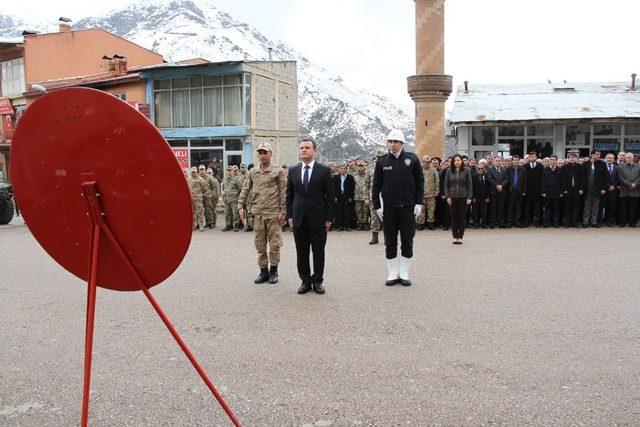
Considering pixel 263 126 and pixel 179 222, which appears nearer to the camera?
pixel 179 222

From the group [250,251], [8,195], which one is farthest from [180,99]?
[250,251]

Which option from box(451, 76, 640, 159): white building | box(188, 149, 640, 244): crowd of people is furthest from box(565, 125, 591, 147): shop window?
box(188, 149, 640, 244): crowd of people

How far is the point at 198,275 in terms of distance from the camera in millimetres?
8555

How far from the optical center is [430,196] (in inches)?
559

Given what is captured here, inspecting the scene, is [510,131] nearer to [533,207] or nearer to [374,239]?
[533,207]

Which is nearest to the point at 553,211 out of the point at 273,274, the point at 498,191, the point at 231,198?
the point at 498,191

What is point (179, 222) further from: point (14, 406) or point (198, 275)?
point (198, 275)

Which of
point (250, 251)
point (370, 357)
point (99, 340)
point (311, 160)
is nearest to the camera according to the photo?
point (370, 357)

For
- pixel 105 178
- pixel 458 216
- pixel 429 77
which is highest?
pixel 429 77

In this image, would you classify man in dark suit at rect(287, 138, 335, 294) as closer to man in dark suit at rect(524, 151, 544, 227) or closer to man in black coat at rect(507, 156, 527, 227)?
man in black coat at rect(507, 156, 527, 227)

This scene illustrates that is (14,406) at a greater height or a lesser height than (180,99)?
lesser

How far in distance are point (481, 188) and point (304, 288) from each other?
27.6 ft

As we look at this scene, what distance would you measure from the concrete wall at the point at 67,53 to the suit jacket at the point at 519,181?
91.4 ft

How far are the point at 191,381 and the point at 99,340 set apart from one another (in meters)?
1.52
